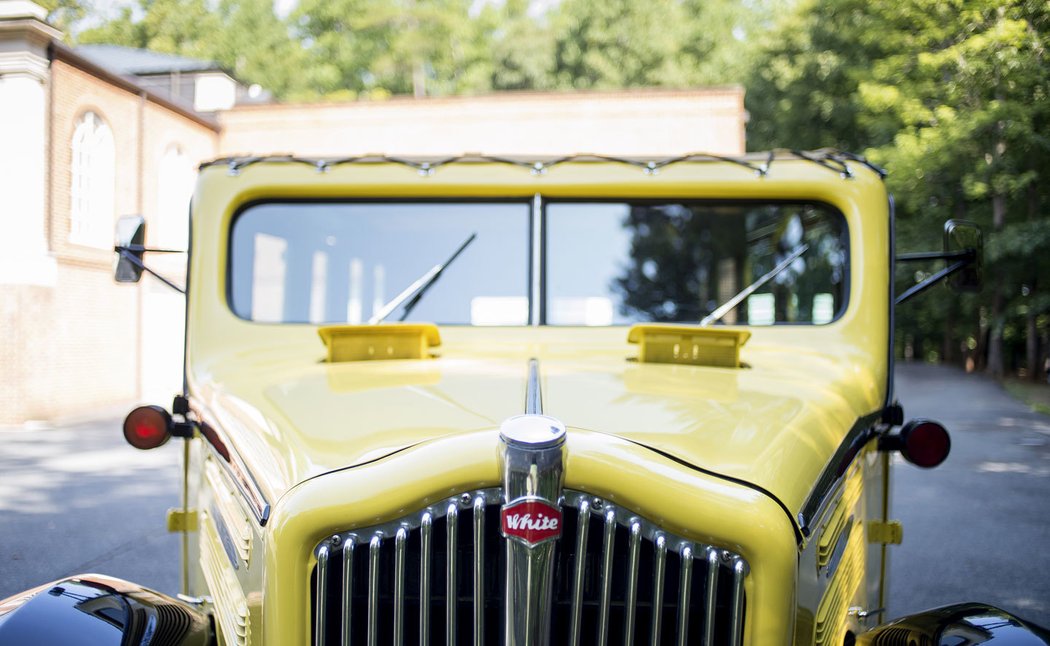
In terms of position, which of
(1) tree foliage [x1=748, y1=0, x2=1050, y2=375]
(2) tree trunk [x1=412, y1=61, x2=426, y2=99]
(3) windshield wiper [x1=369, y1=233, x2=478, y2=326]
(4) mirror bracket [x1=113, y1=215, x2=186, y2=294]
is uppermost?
(2) tree trunk [x1=412, y1=61, x2=426, y2=99]

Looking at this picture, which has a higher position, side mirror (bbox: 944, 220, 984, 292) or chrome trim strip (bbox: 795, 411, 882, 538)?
side mirror (bbox: 944, 220, 984, 292)

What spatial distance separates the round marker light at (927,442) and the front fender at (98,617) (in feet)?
6.58

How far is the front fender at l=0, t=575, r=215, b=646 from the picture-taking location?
1.69 meters

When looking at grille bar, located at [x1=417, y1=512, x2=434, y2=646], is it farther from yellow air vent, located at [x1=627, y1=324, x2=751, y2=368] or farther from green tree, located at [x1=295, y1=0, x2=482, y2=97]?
green tree, located at [x1=295, y1=0, x2=482, y2=97]

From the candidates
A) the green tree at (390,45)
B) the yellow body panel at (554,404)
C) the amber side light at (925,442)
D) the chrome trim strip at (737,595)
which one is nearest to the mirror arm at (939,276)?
the yellow body panel at (554,404)

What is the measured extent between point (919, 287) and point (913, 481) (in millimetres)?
6208

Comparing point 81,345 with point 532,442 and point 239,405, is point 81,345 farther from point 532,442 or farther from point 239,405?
point 532,442

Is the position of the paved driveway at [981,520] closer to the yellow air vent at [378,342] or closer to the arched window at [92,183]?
the yellow air vent at [378,342]

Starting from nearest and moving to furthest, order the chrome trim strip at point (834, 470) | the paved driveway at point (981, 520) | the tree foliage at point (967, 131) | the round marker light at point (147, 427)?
the chrome trim strip at point (834, 470) → the round marker light at point (147, 427) → the paved driveway at point (981, 520) → the tree foliage at point (967, 131)

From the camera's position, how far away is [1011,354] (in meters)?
13.8

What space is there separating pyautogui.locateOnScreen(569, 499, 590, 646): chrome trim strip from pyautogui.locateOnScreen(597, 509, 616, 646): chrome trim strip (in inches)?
1.3

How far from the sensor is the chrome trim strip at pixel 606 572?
1.41m

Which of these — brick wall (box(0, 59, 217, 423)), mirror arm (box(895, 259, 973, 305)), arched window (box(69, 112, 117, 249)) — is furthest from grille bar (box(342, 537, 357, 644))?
arched window (box(69, 112, 117, 249))

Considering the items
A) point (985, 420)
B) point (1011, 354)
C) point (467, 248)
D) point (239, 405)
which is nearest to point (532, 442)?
point (239, 405)
